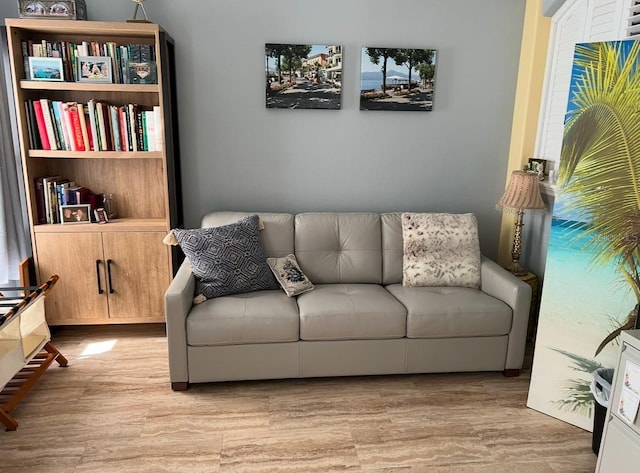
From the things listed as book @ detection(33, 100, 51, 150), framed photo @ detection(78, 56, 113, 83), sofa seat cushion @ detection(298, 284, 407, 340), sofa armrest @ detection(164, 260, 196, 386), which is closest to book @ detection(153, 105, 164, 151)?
framed photo @ detection(78, 56, 113, 83)

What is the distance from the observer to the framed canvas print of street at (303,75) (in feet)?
10.7

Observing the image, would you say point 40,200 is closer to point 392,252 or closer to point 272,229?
point 272,229

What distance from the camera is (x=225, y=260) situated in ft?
9.33

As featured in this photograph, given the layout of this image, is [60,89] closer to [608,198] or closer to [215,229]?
[215,229]

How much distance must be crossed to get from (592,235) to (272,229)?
185 centimetres

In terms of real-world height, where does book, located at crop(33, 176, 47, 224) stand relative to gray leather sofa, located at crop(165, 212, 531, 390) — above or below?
above

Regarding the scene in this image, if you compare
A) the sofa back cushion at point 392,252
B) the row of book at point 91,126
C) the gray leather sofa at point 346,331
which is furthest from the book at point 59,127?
the sofa back cushion at point 392,252

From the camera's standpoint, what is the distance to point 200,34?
3.21 m

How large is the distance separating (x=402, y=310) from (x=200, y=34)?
2.25m

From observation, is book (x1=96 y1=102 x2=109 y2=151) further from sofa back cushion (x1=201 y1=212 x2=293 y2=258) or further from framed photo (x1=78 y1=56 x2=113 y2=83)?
sofa back cushion (x1=201 y1=212 x2=293 y2=258)

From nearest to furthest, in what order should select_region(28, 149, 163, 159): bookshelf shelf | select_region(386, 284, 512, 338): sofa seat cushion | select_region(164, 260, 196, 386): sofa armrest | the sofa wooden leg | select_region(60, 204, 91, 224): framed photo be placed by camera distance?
select_region(164, 260, 196, 386): sofa armrest < the sofa wooden leg < select_region(386, 284, 512, 338): sofa seat cushion < select_region(28, 149, 163, 159): bookshelf shelf < select_region(60, 204, 91, 224): framed photo

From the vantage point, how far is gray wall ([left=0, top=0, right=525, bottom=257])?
3234mm

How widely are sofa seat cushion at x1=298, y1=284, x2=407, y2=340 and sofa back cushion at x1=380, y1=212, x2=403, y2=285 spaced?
424 millimetres

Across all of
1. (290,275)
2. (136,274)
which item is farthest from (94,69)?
(290,275)
